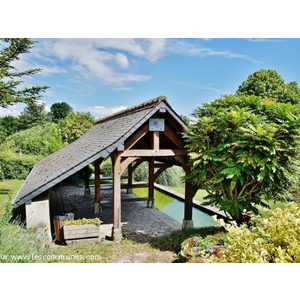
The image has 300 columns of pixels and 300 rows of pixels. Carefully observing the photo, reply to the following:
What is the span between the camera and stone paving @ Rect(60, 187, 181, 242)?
26.4ft

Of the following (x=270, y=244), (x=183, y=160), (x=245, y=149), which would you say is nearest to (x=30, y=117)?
(x=183, y=160)

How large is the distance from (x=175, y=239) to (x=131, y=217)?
3063 millimetres

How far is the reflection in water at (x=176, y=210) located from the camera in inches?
379

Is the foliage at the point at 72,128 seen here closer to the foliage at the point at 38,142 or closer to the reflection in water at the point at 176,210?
the foliage at the point at 38,142

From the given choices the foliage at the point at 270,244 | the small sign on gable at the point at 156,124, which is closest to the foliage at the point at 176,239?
the foliage at the point at 270,244

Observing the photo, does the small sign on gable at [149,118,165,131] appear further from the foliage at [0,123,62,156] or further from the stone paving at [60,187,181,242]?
the foliage at [0,123,62,156]

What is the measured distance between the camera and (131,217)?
972 cm

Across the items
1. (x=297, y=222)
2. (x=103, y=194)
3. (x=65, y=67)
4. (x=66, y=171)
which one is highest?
(x=65, y=67)

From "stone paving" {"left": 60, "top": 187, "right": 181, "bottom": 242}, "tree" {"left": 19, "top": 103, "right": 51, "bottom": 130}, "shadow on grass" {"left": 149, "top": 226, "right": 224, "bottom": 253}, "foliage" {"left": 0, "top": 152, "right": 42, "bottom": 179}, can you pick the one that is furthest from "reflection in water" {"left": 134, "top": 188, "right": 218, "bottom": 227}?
"foliage" {"left": 0, "top": 152, "right": 42, "bottom": 179}

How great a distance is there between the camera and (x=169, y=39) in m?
5.01
